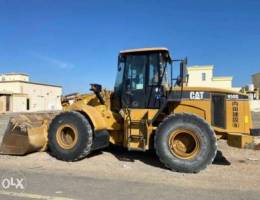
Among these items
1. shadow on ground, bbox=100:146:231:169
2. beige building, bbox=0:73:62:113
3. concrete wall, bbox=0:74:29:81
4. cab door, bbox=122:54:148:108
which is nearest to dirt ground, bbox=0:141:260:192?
shadow on ground, bbox=100:146:231:169

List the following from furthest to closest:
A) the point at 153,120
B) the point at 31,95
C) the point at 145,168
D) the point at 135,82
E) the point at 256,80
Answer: the point at 256,80
the point at 31,95
the point at 135,82
the point at 153,120
the point at 145,168

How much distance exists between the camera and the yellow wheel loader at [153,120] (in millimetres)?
8086

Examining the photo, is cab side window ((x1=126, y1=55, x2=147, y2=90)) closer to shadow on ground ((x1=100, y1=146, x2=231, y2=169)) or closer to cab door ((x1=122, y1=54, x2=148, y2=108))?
cab door ((x1=122, y1=54, x2=148, y2=108))

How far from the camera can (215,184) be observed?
684 cm

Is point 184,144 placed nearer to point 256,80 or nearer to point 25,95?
point 25,95


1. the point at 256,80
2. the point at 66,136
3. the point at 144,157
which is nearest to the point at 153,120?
the point at 144,157

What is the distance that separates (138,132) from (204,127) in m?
1.70

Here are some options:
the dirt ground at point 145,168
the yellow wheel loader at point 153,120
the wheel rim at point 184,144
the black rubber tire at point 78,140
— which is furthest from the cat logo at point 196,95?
the black rubber tire at point 78,140

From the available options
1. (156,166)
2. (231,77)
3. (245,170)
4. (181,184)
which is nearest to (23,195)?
(181,184)

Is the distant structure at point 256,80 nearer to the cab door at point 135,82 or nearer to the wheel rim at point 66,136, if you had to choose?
the cab door at point 135,82

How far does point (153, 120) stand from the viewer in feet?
28.8

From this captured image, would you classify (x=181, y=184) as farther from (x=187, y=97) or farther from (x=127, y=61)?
(x=127, y=61)

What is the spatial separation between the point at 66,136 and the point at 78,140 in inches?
24.5

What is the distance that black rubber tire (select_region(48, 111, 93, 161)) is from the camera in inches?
349
